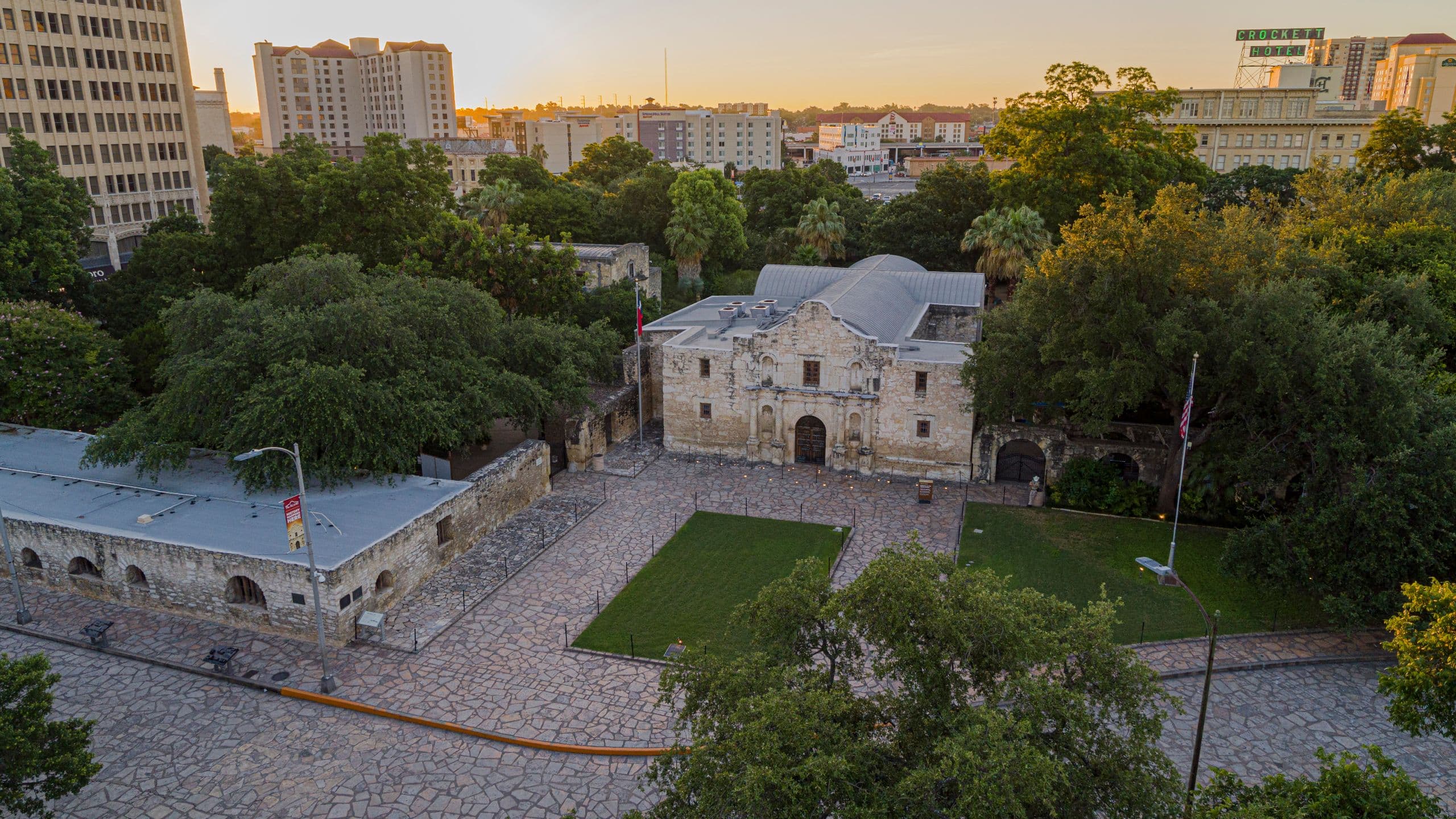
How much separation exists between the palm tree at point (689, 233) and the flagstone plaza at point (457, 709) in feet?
122

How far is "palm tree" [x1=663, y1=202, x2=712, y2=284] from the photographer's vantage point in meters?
65.2

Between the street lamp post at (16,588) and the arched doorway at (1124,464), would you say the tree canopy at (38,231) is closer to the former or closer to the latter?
the street lamp post at (16,588)

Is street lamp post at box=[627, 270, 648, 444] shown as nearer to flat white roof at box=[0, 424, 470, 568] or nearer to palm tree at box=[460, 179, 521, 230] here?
flat white roof at box=[0, 424, 470, 568]

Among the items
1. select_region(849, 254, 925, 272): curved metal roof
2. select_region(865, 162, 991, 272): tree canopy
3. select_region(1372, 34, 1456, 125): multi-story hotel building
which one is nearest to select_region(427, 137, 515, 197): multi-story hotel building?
select_region(865, 162, 991, 272): tree canopy

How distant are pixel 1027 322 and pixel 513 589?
21.6 meters

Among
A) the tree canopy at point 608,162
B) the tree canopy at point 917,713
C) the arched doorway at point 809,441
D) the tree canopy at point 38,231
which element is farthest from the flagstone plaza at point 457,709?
the tree canopy at point 608,162

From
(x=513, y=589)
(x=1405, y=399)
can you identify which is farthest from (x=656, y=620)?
(x=1405, y=399)

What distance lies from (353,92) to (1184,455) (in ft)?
657

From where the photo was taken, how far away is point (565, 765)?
2148 centimetres

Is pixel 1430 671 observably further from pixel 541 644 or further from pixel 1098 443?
pixel 541 644

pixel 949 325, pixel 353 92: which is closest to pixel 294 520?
pixel 949 325

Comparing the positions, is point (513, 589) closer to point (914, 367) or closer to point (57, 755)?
point (57, 755)

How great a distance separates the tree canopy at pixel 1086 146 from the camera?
60.8m

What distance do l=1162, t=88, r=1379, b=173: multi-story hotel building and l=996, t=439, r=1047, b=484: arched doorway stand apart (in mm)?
82808
